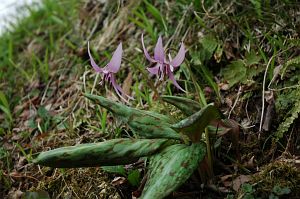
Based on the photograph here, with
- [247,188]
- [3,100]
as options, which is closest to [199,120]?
[247,188]

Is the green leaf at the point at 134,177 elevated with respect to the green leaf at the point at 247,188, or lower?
elevated

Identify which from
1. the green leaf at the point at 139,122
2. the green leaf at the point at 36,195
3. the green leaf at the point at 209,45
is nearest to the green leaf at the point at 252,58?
the green leaf at the point at 209,45

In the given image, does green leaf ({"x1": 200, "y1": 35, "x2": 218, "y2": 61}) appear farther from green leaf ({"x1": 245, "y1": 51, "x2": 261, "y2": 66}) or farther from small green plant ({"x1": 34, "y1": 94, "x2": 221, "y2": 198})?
small green plant ({"x1": 34, "y1": 94, "x2": 221, "y2": 198})

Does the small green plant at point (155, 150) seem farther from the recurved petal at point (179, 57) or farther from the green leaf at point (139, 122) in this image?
the recurved petal at point (179, 57)

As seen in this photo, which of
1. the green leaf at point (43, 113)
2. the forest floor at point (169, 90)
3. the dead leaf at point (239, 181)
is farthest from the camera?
the green leaf at point (43, 113)

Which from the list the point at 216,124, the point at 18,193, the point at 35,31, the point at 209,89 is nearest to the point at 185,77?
the point at 209,89
